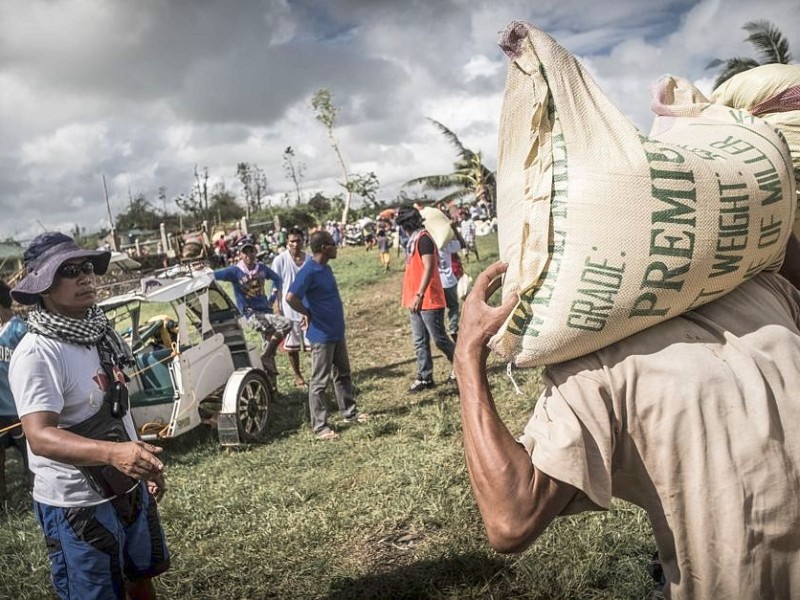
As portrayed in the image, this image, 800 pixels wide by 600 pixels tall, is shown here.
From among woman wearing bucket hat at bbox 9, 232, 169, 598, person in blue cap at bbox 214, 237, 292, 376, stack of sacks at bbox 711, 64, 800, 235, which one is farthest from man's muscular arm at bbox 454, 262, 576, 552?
person in blue cap at bbox 214, 237, 292, 376

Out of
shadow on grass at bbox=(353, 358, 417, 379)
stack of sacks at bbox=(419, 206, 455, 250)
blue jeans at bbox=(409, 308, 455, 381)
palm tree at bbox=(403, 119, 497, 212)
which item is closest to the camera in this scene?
blue jeans at bbox=(409, 308, 455, 381)

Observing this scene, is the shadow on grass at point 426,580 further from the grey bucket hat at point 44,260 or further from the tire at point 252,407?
the tire at point 252,407

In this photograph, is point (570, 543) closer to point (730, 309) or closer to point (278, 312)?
point (730, 309)


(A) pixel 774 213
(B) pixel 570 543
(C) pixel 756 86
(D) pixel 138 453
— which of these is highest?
(C) pixel 756 86

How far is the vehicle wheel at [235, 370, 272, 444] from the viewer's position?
5801 mm

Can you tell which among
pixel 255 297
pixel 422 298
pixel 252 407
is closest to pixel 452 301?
pixel 422 298

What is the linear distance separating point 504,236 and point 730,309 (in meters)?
0.44

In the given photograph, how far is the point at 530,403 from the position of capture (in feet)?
18.1

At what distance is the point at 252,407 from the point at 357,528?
2.46m

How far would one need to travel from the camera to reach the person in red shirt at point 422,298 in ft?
21.1

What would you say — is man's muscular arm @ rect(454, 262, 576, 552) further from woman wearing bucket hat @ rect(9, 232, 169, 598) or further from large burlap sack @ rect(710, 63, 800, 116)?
woman wearing bucket hat @ rect(9, 232, 169, 598)

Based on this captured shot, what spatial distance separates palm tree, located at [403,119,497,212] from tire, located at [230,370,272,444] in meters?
21.6

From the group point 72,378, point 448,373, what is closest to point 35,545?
point 72,378

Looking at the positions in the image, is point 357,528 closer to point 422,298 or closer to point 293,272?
point 422,298
